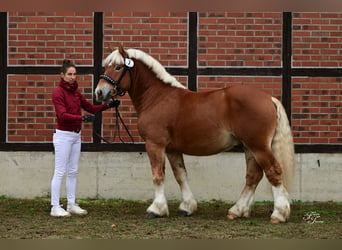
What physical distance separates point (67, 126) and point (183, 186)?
54.1 inches

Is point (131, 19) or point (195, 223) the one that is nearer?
point (195, 223)

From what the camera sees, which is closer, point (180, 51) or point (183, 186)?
point (183, 186)

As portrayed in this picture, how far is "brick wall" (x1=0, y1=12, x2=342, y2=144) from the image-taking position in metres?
7.20

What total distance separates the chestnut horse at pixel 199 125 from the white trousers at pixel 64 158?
0.57 meters

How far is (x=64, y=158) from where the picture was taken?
593 centimetres

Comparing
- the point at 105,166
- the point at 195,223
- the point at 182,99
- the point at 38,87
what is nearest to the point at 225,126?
the point at 182,99

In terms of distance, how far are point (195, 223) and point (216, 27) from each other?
2.81m

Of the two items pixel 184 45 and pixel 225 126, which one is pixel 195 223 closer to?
pixel 225 126

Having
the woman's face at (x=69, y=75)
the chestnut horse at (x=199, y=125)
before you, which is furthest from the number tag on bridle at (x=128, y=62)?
the woman's face at (x=69, y=75)

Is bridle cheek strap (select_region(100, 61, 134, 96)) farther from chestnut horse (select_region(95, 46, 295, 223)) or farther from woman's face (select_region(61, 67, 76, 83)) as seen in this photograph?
woman's face (select_region(61, 67, 76, 83))

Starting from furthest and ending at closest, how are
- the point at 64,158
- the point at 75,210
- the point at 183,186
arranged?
the point at 75,210, the point at 183,186, the point at 64,158

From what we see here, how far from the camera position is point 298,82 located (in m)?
7.18

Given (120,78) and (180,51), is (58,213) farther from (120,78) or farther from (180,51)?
(180,51)

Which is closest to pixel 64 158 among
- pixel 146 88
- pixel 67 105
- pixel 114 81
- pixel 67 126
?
pixel 67 126
